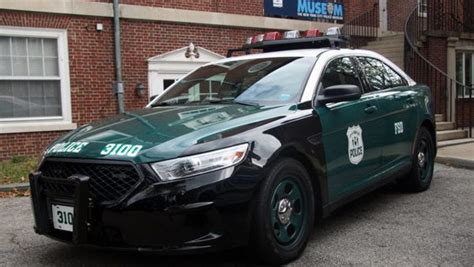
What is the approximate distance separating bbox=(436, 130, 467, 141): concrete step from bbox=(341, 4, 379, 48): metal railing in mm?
4147

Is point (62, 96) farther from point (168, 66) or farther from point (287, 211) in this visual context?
point (287, 211)

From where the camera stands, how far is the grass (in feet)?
26.0

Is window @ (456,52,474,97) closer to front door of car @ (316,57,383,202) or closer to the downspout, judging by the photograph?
the downspout

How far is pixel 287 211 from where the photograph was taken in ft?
12.6

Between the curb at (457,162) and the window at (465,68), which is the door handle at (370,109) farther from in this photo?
Answer: the window at (465,68)

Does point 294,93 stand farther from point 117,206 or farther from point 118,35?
point 118,35

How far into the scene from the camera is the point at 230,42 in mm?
12648

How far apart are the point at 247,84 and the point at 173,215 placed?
1721 millimetres

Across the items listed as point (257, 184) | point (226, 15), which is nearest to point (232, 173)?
point (257, 184)

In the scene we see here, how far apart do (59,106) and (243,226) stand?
789cm

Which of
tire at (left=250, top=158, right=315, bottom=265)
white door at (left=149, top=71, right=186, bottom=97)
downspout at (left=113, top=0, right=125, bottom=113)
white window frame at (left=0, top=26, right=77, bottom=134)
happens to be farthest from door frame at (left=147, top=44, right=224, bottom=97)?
tire at (left=250, top=158, right=315, bottom=265)

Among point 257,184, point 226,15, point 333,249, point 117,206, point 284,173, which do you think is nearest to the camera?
point 117,206

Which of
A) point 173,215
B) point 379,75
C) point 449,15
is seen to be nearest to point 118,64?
point 379,75

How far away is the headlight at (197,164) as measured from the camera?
330 cm
